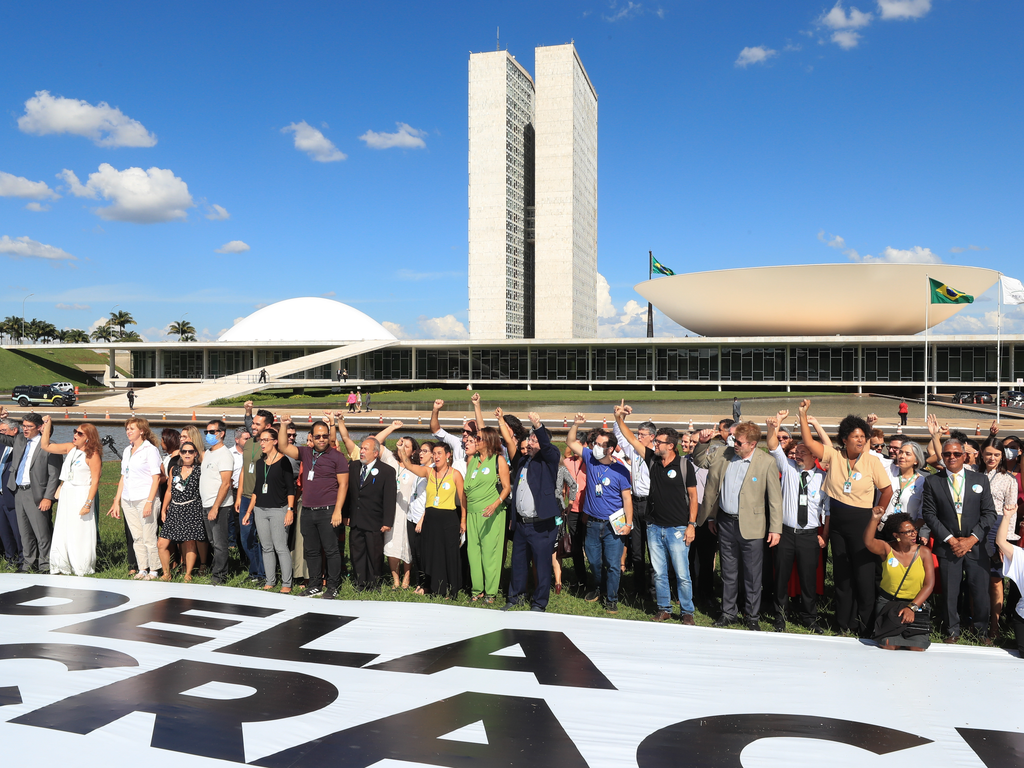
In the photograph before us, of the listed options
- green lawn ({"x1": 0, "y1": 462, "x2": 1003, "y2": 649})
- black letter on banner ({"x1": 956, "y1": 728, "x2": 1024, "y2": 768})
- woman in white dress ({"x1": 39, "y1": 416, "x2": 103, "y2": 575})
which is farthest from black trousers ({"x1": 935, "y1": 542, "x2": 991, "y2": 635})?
woman in white dress ({"x1": 39, "y1": 416, "x2": 103, "y2": 575})

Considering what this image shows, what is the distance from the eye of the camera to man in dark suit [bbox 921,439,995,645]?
548 centimetres

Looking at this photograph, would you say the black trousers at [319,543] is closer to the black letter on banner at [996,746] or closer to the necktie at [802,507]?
the necktie at [802,507]

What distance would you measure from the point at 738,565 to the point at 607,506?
1.22 meters

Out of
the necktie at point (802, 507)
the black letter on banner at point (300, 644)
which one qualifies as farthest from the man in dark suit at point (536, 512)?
the necktie at point (802, 507)

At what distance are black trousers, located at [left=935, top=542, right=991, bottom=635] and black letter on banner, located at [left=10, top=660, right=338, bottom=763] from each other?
15.7ft

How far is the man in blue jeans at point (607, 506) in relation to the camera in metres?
6.21

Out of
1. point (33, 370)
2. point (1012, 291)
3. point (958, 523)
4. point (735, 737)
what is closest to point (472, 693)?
point (735, 737)

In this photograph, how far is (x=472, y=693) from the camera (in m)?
4.30

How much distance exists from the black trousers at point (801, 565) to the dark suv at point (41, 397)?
1465 inches

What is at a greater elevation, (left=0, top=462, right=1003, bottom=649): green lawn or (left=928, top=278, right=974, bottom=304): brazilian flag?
(left=928, top=278, right=974, bottom=304): brazilian flag

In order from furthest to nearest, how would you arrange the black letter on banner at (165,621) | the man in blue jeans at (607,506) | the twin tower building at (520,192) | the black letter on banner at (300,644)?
the twin tower building at (520,192) → the man in blue jeans at (607,506) → the black letter on banner at (165,621) → the black letter on banner at (300,644)

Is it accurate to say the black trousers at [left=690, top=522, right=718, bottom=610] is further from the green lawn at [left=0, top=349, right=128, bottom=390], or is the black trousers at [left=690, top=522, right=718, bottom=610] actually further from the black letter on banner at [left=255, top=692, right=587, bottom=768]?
the green lawn at [left=0, top=349, right=128, bottom=390]

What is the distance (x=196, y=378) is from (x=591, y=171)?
48.9 m

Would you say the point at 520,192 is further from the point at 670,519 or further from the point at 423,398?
the point at 670,519
